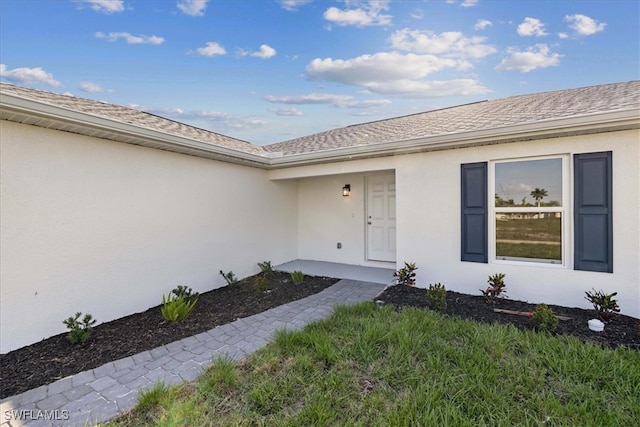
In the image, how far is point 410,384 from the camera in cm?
273

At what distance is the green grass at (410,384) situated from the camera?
233cm

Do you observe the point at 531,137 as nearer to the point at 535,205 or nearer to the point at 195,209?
the point at 535,205

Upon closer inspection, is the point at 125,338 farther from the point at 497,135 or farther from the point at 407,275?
the point at 497,135

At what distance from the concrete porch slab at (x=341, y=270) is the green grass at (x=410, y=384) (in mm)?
3312

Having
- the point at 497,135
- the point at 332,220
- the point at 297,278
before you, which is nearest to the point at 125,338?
the point at 297,278

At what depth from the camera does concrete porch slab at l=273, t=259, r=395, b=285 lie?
704 cm

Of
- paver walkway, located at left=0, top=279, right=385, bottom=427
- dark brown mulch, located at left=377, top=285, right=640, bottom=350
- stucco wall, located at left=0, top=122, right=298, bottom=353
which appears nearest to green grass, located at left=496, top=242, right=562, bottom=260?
dark brown mulch, located at left=377, top=285, right=640, bottom=350

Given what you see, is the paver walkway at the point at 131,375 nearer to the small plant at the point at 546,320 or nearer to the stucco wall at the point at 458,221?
the stucco wall at the point at 458,221

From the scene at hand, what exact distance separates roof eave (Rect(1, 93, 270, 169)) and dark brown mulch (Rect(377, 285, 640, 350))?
4600 mm

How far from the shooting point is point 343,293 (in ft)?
19.3

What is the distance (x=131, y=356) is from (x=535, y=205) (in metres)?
6.57

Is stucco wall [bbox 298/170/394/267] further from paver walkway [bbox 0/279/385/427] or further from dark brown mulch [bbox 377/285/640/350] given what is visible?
paver walkway [bbox 0/279/385/427]

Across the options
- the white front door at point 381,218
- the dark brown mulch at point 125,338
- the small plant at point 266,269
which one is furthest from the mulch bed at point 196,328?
the white front door at point 381,218

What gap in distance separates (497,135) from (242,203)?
5.64m
